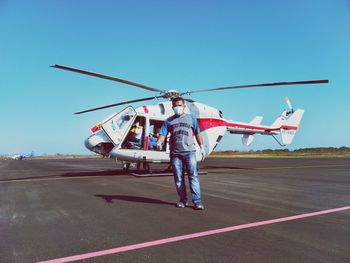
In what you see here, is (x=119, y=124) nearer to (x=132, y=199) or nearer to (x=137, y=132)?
(x=137, y=132)

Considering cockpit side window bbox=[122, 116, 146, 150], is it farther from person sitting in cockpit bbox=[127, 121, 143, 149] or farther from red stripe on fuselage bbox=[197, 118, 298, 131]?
red stripe on fuselage bbox=[197, 118, 298, 131]

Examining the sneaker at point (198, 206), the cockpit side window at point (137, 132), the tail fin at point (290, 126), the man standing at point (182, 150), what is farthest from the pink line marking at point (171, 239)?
the tail fin at point (290, 126)

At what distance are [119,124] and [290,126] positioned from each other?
13.4m

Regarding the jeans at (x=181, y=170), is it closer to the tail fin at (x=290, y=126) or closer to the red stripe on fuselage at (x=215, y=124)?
the red stripe on fuselage at (x=215, y=124)

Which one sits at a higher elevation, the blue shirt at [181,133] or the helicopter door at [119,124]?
the helicopter door at [119,124]

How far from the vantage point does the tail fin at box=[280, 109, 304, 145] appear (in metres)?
19.2

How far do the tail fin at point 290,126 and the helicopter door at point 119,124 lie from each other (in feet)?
38.7

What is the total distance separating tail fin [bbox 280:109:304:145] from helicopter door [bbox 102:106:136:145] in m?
11.8

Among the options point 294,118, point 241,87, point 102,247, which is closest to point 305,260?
point 102,247

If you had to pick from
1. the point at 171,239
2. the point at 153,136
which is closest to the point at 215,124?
the point at 153,136

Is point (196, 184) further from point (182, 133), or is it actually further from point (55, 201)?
point (55, 201)

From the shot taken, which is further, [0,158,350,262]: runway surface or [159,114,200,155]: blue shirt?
[159,114,200,155]: blue shirt

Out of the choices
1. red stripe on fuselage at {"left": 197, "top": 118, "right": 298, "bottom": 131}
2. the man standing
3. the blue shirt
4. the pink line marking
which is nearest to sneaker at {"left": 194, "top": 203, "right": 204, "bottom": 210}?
the man standing

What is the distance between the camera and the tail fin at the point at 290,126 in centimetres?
1922
